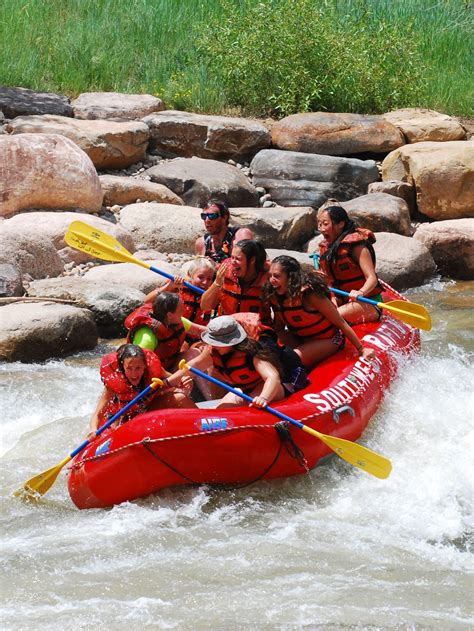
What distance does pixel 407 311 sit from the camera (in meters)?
6.60

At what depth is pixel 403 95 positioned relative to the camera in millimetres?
12516

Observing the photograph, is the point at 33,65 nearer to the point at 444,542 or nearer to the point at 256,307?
the point at 256,307

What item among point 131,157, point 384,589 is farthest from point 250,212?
point 384,589

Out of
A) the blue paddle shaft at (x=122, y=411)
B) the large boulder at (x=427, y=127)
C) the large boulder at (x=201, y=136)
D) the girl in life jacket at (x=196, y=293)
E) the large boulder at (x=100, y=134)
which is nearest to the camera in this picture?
the blue paddle shaft at (x=122, y=411)

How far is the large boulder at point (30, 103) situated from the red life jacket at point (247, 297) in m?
6.02

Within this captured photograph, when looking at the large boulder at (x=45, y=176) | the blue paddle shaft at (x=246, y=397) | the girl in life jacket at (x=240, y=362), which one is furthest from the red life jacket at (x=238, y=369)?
the large boulder at (x=45, y=176)

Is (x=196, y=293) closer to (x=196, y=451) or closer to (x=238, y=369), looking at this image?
(x=238, y=369)

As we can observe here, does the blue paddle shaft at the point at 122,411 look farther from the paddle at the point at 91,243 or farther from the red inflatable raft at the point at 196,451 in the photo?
the paddle at the point at 91,243

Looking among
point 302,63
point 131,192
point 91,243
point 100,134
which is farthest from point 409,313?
point 302,63

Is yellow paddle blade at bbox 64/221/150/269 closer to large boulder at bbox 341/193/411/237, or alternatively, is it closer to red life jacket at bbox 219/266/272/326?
red life jacket at bbox 219/266/272/326

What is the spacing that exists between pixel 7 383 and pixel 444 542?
3189 mm

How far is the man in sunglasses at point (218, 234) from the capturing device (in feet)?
20.7

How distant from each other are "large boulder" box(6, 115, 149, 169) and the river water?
4.79 meters

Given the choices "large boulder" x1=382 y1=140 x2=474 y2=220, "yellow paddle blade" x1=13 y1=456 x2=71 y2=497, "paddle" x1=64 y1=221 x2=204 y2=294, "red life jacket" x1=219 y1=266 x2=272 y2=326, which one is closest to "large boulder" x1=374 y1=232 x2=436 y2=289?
"large boulder" x1=382 y1=140 x2=474 y2=220
